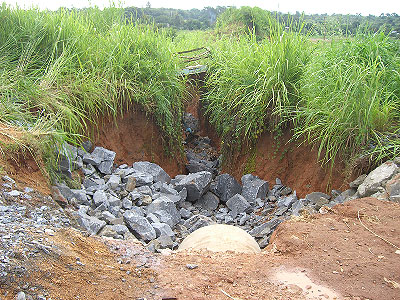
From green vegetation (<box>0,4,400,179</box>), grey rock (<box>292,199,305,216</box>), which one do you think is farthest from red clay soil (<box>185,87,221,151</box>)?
grey rock (<box>292,199,305,216</box>)

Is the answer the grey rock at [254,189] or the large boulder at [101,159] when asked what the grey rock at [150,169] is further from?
the grey rock at [254,189]

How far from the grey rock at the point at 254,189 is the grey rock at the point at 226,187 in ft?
0.44

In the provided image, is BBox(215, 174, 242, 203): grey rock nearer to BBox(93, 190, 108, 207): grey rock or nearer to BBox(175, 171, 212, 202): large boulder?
BBox(175, 171, 212, 202): large boulder

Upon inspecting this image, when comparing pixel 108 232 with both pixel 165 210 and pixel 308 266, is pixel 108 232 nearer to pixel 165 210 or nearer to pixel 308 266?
pixel 165 210

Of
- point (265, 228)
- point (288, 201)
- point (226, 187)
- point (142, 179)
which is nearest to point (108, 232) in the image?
point (142, 179)

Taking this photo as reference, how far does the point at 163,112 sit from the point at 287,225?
2.74 meters

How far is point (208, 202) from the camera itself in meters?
5.20

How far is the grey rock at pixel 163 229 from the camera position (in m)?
3.92

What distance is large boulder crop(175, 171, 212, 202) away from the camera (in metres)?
4.99

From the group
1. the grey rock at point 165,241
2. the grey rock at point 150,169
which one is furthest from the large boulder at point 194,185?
the grey rock at point 165,241

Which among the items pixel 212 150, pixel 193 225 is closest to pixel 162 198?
pixel 193 225

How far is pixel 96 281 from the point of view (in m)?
2.29

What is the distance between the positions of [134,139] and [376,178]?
306 cm

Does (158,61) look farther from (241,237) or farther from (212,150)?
(241,237)
